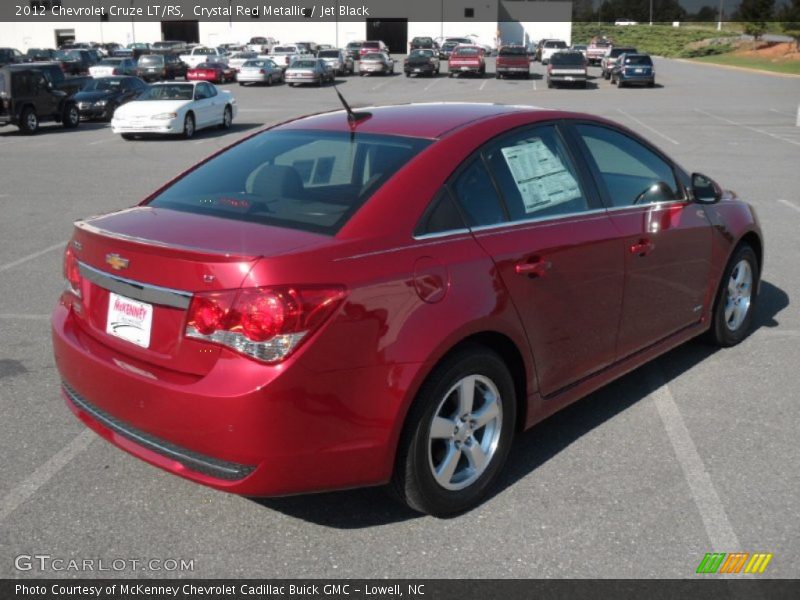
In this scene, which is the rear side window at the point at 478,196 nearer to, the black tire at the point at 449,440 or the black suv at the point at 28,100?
the black tire at the point at 449,440

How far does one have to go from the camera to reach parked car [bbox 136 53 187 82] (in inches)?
1839

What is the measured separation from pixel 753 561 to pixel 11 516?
3037mm

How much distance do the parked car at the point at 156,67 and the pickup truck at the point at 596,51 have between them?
31340mm

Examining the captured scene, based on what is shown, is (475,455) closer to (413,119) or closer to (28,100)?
(413,119)

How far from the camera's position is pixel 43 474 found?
403 cm

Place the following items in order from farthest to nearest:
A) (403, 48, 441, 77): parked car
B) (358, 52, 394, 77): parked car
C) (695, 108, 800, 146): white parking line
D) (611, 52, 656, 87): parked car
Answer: (358, 52, 394, 77): parked car
(403, 48, 441, 77): parked car
(611, 52, 656, 87): parked car
(695, 108, 800, 146): white parking line

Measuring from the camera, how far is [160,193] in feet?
13.8

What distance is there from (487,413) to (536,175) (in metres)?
1.17

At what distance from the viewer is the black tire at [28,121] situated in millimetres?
22422

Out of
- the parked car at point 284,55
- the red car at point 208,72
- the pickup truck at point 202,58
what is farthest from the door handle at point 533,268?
the parked car at point 284,55

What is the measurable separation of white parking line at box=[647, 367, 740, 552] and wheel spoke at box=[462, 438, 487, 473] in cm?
96

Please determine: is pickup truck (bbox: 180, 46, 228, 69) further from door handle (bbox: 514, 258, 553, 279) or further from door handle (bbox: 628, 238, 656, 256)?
door handle (bbox: 514, 258, 553, 279)

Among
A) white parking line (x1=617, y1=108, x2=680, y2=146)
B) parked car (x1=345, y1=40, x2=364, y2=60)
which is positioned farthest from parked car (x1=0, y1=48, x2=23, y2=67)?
white parking line (x1=617, y1=108, x2=680, y2=146)

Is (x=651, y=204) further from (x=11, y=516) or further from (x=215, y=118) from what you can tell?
(x=215, y=118)
